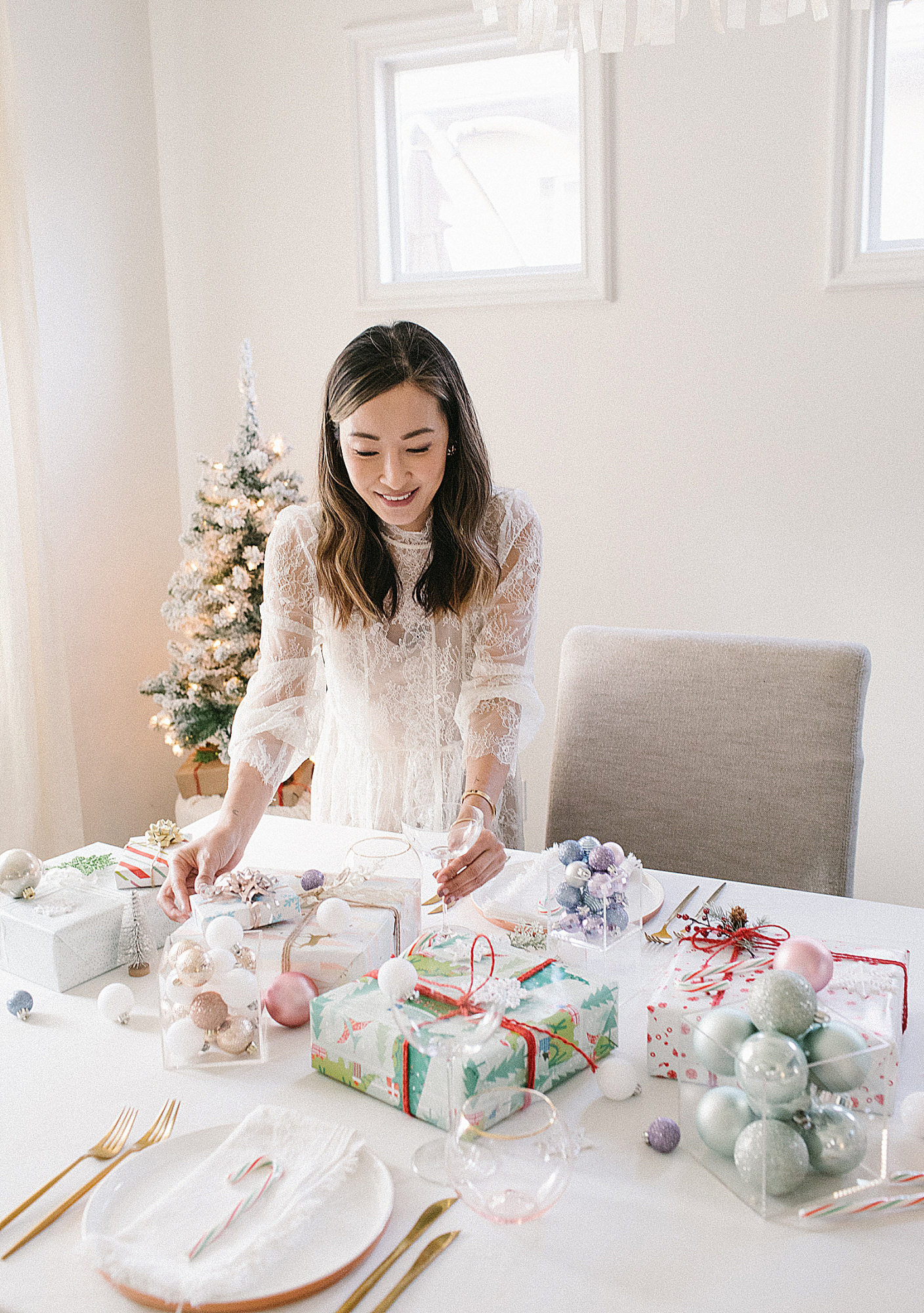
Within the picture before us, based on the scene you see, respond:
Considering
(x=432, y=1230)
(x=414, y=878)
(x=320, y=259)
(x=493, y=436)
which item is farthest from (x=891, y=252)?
(x=432, y=1230)

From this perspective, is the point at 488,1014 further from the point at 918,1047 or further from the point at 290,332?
the point at 290,332

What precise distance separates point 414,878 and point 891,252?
1987mm

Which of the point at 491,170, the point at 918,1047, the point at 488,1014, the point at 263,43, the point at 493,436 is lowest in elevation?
the point at 918,1047

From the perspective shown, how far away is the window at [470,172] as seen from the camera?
9.43 feet

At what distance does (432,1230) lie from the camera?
860 millimetres

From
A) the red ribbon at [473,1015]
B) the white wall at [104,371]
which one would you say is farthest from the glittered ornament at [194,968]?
the white wall at [104,371]

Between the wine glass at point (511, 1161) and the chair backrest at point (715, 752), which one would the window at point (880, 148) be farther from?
the wine glass at point (511, 1161)

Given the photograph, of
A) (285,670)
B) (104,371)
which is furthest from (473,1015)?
(104,371)

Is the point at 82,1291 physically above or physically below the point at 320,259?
below

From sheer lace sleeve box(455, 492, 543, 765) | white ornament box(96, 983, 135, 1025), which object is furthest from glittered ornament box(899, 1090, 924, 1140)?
sheer lace sleeve box(455, 492, 543, 765)

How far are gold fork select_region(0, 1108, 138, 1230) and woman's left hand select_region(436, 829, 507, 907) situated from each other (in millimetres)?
423

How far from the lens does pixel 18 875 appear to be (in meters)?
1.31

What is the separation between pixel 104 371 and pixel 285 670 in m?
1.80

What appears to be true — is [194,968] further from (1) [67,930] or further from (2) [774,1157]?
(2) [774,1157]
